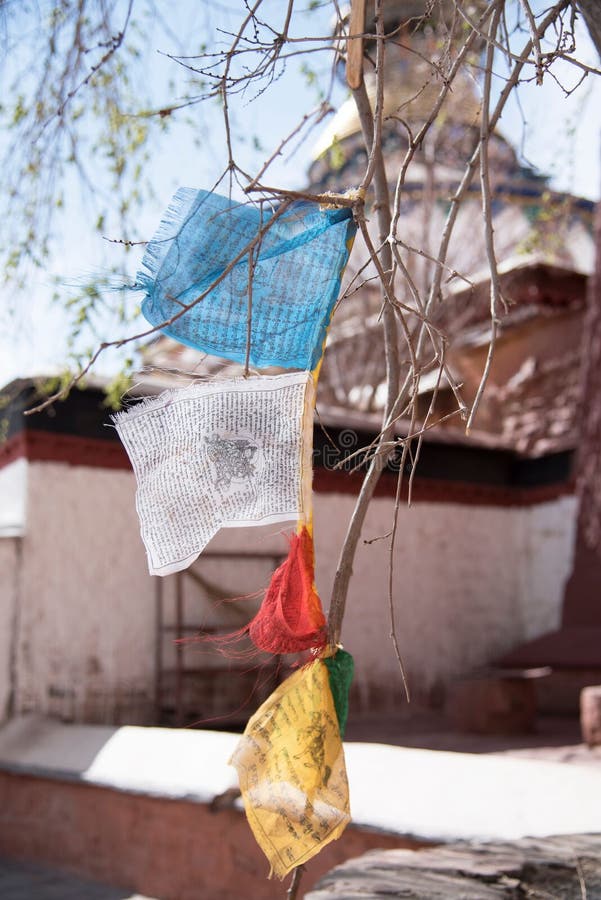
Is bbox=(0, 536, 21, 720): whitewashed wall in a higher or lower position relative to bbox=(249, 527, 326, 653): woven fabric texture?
lower

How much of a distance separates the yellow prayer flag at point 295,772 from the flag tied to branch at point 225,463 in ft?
1.18

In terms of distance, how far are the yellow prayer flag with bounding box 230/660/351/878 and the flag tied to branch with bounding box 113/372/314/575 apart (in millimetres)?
358

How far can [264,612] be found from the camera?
1.87 metres

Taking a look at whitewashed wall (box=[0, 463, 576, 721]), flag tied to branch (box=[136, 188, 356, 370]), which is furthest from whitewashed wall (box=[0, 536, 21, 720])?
flag tied to branch (box=[136, 188, 356, 370])

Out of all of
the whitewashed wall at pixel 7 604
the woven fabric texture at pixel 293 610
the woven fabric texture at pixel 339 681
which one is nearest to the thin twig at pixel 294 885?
the woven fabric texture at pixel 339 681

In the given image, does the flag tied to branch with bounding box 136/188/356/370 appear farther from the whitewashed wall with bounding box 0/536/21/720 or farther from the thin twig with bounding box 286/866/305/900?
the whitewashed wall with bounding box 0/536/21/720

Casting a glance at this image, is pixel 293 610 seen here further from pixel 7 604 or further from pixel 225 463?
pixel 7 604

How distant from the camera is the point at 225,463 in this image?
6.22 feet

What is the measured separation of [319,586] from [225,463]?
590 centimetres

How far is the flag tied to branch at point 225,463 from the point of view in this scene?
1.87 m

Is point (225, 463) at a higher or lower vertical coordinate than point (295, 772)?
higher

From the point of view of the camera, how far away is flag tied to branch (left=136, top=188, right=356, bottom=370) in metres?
2.10

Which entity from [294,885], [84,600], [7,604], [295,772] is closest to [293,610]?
[295,772]

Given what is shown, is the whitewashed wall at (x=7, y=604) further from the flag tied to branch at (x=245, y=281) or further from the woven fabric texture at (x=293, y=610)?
the woven fabric texture at (x=293, y=610)
